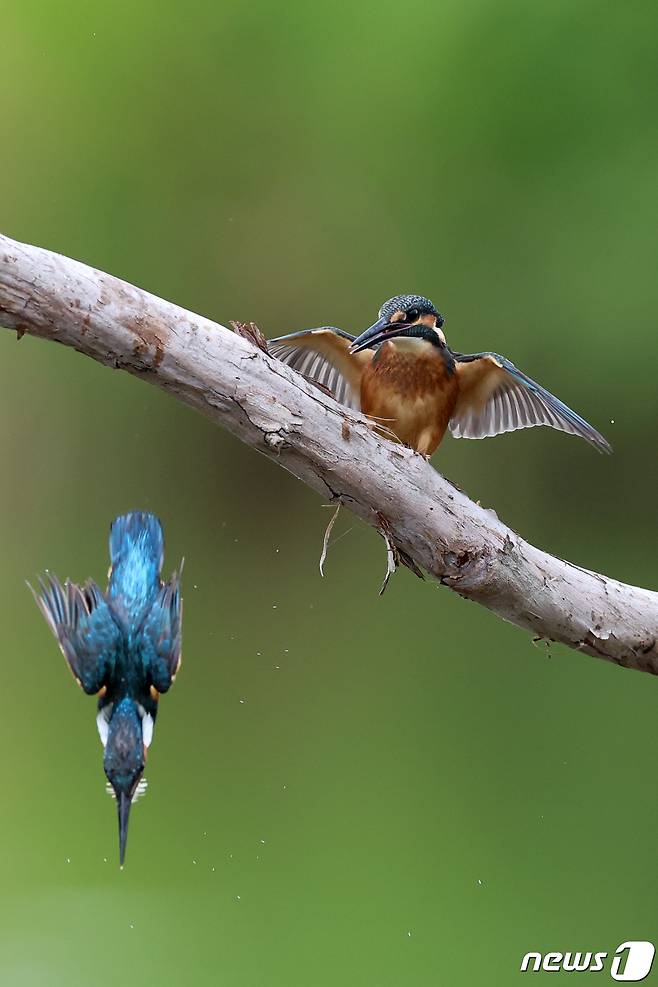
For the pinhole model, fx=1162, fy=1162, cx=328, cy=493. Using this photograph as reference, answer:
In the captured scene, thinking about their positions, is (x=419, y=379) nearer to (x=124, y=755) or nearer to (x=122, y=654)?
(x=122, y=654)

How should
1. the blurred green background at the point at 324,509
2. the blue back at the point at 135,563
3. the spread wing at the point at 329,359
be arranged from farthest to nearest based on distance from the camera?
the blurred green background at the point at 324,509 → the spread wing at the point at 329,359 → the blue back at the point at 135,563

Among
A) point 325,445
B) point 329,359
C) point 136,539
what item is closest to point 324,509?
point 329,359

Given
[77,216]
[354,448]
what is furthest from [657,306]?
[354,448]

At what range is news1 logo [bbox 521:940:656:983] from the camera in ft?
6.62

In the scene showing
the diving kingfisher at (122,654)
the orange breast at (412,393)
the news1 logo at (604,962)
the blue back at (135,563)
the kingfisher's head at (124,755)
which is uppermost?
the orange breast at (412,393)

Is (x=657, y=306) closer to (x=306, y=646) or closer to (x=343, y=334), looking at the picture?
(x=306, y=646)

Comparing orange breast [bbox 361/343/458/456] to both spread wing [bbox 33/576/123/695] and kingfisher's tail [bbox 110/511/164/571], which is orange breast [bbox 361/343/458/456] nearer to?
kingfisher's tail [bbox 110/511/164/571]

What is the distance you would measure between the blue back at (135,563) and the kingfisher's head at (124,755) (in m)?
0.15

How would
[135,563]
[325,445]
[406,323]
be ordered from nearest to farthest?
[325,445]
[135,563]
[406,323]

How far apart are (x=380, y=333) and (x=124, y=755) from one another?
0.80 metres

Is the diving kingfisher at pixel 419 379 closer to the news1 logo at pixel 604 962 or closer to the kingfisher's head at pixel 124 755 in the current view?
the kingfisher's head at pixel 124 755

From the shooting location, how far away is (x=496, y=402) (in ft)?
7.11

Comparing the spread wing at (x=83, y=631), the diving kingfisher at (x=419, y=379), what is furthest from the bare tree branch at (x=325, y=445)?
the spread wing at (x=83, y=631)

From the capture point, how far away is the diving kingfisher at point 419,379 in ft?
6.52
